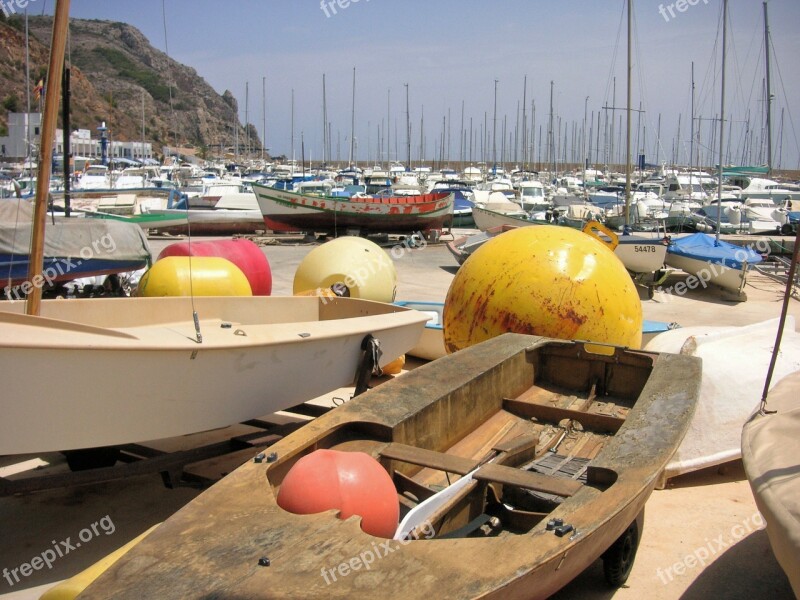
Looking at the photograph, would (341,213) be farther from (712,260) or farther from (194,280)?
(194,280)

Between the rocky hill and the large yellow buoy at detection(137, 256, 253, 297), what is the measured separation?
47229mm

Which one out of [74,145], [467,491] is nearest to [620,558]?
[467,491]

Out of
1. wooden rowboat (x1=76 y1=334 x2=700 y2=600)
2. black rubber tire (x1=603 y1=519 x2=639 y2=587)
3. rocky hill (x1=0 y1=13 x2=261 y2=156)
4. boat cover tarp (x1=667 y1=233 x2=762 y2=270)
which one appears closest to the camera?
wooden rowboat (x1=76 y1=334 x2=700 y2=600)

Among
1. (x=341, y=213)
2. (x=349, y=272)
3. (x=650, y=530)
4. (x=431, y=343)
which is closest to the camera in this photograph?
(x=650, y=530)

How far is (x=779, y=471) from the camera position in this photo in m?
3.19

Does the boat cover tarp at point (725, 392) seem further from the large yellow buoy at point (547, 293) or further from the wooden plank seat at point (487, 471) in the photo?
the wooden plank seat at point (487, 471)

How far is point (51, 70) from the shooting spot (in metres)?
5.34

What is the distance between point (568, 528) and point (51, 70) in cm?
467

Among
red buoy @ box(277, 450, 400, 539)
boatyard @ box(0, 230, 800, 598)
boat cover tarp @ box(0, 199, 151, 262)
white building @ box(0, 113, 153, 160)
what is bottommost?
boatyard @ box(0, 230, 800, 598)

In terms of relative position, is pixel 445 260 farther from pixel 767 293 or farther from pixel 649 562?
pixel 649 562

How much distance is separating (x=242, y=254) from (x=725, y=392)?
6.34 meters

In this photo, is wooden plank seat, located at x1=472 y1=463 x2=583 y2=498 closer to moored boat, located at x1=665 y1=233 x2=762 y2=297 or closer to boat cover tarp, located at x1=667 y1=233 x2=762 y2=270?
moored boat, located at x1=665 y1=233 x2=762 y2=297

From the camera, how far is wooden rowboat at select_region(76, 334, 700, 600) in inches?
105

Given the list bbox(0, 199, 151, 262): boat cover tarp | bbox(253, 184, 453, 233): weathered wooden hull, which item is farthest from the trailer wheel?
bbox(253, 184, 453, 233): weathered wooden hull
